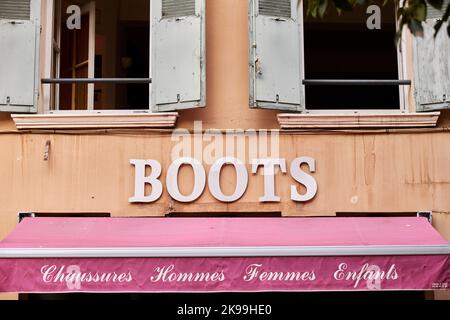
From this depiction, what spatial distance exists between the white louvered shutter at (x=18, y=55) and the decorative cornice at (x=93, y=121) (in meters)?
0.13

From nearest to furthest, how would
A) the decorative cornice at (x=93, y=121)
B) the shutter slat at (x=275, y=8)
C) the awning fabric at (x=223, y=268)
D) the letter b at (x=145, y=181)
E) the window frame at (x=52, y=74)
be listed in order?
the awning fabric at (x=223, y=268) < the letter b at (x=145, y=181) < the decorative cornice at (x=93, y=121) < the shutter slat at (x=275, y=8) < the window frame at (x=52, y=74)

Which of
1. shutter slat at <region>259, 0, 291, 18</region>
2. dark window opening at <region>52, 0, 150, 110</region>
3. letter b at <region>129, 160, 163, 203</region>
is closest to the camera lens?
letter b at <region>129, 160, 163, 203</region>

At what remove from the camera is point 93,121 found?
7.74 metres

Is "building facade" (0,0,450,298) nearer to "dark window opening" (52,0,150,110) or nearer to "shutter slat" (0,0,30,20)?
"shutter slat" (0,0,30,20)

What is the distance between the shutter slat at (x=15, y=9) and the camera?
7.93 m

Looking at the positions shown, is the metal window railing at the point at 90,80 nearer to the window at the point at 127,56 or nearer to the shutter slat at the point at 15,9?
the window at the point at 127,56

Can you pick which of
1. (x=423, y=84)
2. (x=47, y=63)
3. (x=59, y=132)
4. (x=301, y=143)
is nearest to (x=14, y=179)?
(x=59, y=132)

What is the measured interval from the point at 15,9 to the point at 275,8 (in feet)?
9.19

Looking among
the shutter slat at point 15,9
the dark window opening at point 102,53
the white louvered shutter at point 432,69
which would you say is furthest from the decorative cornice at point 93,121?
the white louvered shutter at point 432,69

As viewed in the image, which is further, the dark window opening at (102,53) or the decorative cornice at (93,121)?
the dark window opening at (102,53)

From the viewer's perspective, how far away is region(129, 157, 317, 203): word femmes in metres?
7.62

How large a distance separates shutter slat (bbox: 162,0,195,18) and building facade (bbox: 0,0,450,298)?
0.02m

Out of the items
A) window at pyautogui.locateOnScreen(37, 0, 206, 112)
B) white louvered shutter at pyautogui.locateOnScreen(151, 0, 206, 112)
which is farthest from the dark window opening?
white louvered shutter at pyautogui.locateOnScreen(151, 0, 206, 112)
